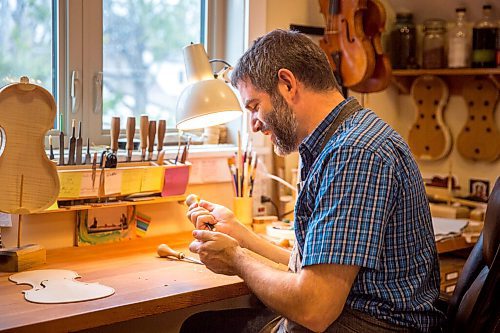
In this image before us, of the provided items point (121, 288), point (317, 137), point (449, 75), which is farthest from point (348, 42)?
point (121, 288)

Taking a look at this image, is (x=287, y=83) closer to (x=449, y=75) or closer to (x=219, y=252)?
(x=219, y=252)

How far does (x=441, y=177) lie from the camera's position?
3.50 m

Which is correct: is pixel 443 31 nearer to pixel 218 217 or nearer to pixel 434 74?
pixel 434 74

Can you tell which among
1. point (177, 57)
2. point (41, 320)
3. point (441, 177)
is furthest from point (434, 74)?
point (41, 320)

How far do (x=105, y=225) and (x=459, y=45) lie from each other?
175 cm

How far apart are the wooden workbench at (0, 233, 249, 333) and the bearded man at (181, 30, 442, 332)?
15 cm

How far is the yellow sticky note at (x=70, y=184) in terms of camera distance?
7.55ft

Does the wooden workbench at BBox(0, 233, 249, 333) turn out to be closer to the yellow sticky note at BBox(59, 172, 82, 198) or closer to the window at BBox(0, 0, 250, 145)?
the yellow sticky note at BBox(59, 172, 82, 198)

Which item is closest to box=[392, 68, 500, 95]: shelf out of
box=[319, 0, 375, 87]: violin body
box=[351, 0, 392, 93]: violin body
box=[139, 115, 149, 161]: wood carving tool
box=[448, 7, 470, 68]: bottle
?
box=[448, 7, 470, 68]: bottle

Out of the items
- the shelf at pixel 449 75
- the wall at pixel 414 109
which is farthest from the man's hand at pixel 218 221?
the shelf at pixel 449 75

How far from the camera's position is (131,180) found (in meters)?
2.48

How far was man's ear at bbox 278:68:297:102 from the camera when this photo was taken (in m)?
1.78

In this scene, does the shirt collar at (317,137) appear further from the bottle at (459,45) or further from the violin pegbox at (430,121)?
the violin pegbox at (430,121)

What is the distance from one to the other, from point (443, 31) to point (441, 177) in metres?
0.67
